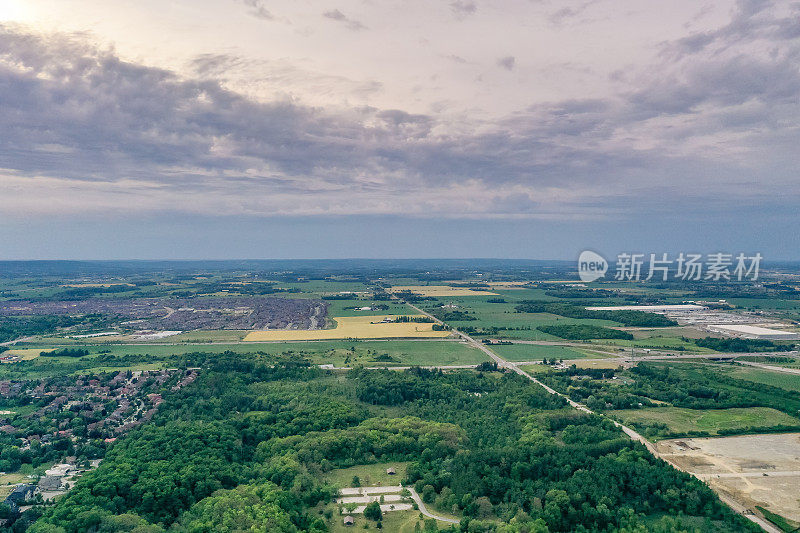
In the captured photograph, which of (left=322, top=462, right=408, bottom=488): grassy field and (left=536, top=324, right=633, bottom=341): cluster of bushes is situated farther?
(left=536, top=324, right=633, bottom=341): cluster of bushes

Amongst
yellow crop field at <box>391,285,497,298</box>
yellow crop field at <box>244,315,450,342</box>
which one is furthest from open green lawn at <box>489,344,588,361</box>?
yellow crop field at <box>391,285,497,298</box>

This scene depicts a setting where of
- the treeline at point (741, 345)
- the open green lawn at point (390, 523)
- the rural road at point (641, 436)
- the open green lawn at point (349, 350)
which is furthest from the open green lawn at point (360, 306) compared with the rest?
the open green lawn at point (390, 523)

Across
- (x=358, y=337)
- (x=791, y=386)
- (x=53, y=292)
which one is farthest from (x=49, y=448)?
(x=53, y=292)

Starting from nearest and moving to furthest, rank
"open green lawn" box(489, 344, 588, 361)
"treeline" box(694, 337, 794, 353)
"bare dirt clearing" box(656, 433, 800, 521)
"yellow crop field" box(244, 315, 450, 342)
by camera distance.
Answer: "bare dirt clearing" box(656, 433, 800, 521), "open green lawn" box(489, 344, 588, 361), "treeline" box(694, 337, 794, 353), "yellow crop field" box(244, 315, 450, 342)

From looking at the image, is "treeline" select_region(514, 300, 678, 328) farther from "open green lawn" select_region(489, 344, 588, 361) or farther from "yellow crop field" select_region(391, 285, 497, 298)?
"yellow crop field" select_region(391, 285, 497, 298)

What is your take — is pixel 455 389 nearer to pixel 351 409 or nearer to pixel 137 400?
pixel 351 409

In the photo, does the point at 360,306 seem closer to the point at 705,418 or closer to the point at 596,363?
the point at 596,363

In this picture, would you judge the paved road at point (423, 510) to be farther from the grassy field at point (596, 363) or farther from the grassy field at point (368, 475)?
the grassy field at point (596, 363)
